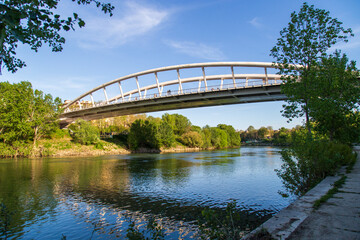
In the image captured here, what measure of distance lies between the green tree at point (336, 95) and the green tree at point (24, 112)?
42.6m

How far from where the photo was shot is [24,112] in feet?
130

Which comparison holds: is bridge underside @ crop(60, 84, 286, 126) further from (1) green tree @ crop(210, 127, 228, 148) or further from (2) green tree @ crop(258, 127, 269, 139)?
(2) green tree @ crop(258, 127, 269, 139)

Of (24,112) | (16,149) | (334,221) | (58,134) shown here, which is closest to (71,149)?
(58,134)

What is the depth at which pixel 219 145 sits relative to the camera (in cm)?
8975

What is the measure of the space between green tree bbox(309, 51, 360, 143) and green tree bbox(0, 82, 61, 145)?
4255 cm

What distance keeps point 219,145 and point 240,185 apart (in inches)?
3076

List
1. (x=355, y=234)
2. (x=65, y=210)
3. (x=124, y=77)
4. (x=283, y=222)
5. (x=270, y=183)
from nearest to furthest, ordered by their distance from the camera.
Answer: (x=355, y=234) < (x=283, y=222) < (x=65, y=210) < (x=270, y=183) < (x=124, y=77)

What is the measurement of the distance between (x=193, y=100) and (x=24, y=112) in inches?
1165

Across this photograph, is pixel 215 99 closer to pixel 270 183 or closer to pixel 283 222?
pixel 270 183

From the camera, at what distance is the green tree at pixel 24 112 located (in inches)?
1471

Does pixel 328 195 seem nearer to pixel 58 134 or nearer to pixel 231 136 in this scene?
pixel 58 134

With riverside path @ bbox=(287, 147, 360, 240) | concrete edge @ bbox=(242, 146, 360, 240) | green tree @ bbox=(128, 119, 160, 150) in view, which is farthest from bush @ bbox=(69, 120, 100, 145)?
riverside path @ bbox=(287, 147, 360, 240)

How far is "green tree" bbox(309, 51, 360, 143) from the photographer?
10664mm

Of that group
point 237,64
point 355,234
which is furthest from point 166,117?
point 355,234
